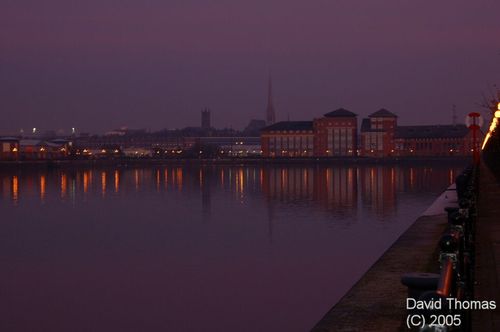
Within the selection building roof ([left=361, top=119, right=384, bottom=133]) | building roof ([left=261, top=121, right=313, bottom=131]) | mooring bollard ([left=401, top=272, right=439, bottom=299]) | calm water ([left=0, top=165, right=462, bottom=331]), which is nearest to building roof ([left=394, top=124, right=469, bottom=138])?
building roof ([left=361, top=119, right=384, bottom=133])

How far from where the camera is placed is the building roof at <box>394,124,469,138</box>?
155125mm

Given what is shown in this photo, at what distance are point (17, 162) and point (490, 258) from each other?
15378 cm

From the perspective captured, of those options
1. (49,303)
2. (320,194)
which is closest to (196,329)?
(49,303)

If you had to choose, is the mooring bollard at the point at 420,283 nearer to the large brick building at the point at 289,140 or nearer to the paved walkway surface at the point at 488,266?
the paved walkway surface at the point at 488,266

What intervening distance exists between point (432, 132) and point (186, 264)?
475 ft

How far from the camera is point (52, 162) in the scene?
153875 millimetres

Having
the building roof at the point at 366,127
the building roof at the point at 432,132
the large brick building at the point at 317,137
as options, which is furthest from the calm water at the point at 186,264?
the building roof at the point at 432,132

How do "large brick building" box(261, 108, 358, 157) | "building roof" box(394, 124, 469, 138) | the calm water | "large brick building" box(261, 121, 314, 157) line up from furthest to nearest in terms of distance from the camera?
"large brick building" box(261, 121, 314, 157) → "large brick building" box(261, 108, 358, 157) → "building roof" box(394, 124, 469, 138) → the calm water

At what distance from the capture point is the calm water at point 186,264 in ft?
45.8

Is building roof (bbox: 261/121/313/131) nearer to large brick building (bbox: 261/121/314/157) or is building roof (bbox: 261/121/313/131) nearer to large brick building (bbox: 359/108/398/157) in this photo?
Result: large brick building (bbox: 261/121/314/157)

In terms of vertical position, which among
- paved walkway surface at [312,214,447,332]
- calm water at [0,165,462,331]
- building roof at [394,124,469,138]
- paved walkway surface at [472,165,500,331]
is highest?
building roof at [394,124,469,138]

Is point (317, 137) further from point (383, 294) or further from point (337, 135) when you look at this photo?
point (383, 294)

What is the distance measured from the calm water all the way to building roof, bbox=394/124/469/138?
120842mm

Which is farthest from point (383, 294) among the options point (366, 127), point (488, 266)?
point (366, 127)
